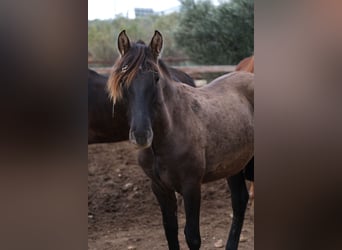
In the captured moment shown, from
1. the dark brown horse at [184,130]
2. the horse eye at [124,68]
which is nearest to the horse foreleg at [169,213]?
the dark brown horse at [184,130]

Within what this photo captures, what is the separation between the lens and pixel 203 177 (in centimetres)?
189

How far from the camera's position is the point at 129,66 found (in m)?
1.70

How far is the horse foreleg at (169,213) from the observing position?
182 centimetres

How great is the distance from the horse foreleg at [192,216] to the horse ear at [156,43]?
546 mm

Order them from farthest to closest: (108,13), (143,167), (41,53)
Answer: (143,167), (108,13), (41,53)

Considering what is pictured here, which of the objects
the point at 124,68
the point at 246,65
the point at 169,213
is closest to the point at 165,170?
the point at 169,213

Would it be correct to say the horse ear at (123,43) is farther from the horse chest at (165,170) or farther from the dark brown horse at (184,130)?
the horse chest at (165,170)

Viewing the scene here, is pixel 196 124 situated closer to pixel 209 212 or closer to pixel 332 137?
pixel 209 212

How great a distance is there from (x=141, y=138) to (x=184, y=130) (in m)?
0.26

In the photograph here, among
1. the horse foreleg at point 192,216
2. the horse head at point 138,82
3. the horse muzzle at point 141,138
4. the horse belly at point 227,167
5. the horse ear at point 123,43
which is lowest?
the horse foreleg at point 192,216

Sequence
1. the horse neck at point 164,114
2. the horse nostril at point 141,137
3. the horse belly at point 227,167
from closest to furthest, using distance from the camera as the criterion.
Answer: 1. the horse nostril at point 141,137
2. the horse neck at point 164,114
3. the horse belly at point 227,167

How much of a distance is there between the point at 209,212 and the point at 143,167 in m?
0.32

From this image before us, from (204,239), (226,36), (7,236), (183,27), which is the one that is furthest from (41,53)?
(204,239)

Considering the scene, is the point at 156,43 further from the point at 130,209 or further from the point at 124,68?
the point at 130,209
